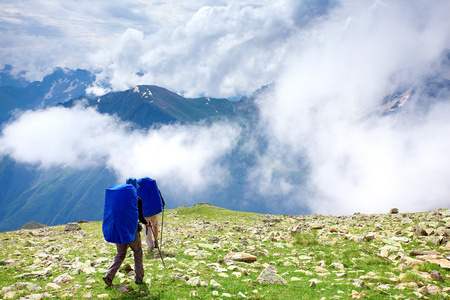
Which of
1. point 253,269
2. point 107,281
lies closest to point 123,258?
point 107,281

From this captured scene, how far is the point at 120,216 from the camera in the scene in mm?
10484

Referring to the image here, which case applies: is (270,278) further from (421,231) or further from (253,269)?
(421,231)

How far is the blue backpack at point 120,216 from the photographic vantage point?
34.2 feet

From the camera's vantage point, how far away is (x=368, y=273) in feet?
39.2

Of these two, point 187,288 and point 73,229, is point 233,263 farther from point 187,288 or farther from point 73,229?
point 73,229

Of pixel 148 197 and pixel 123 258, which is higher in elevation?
pixel 148 197

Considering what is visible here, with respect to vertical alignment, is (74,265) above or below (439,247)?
below

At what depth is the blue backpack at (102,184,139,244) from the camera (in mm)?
10430

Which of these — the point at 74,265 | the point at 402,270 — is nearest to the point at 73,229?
the point at 74,265

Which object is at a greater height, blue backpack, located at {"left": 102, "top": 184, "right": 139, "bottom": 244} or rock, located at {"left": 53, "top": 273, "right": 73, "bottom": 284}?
blue backpack, located at {"left": 102, "top": 184, "right": 139, "bottom": 244}

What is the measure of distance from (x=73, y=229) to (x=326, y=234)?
2755 centimetres

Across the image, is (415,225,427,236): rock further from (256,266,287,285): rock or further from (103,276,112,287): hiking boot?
(103,276,112,287): hiking boot

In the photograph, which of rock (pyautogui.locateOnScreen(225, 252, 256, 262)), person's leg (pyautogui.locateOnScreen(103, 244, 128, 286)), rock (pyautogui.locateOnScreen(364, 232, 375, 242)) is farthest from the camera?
rock (pyautogui.locateOnScreen(364, 232, 375, 242))

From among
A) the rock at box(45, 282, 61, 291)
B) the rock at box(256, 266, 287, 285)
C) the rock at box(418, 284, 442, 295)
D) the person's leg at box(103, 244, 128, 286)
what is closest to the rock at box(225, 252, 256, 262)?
the rock at box(256, 266, 287, 285)
